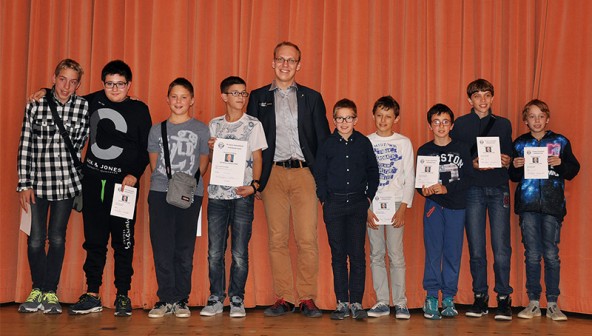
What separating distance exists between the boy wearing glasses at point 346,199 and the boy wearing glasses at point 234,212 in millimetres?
480

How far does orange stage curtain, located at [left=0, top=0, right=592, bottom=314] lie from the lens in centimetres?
485

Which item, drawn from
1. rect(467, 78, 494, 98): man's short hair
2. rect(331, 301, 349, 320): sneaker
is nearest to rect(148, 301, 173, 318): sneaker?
rect(331, 301, 349, 320): sneaker

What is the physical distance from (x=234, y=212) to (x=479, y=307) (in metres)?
1.94

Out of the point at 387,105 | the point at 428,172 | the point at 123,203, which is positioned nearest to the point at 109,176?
the point at 123,203

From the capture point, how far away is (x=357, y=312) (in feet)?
13.7

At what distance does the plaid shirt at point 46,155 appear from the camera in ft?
13.9

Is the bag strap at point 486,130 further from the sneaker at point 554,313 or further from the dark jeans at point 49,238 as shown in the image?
the dark jeans at point 49,238

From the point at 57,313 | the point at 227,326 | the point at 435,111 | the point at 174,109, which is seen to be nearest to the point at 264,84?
the point at 174,109

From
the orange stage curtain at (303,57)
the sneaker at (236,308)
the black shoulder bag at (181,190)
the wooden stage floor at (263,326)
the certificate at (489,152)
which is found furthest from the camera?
the orange stage curtain at (303,57)

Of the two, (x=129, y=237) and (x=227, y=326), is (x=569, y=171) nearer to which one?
(x=227, y=326)

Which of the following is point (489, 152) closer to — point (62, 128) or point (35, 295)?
point (62, 128)

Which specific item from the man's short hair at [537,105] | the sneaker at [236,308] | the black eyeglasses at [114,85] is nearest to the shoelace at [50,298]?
the sneaker at [236,308]

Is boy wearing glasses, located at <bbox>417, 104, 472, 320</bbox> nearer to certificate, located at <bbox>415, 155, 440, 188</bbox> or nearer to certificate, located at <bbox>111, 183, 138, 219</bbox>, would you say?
certificate, located at <bbox>415, 155, 440, 188</bbox>

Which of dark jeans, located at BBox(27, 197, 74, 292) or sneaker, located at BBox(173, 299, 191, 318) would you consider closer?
sneaker, located at BBox(173, 299, 191, 318)
